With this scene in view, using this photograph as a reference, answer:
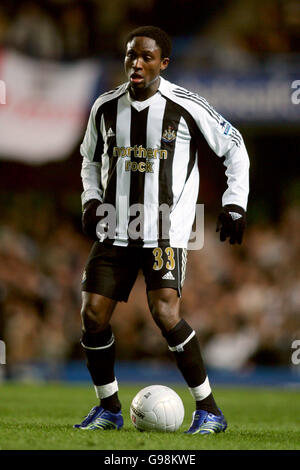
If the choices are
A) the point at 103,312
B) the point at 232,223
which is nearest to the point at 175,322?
the point at 103,312

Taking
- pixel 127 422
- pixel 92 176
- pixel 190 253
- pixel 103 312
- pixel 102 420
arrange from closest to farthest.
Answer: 1. pixel 103 312
2. pixel 102 420
3. pixel 92 176
4. pixel 127 422
5. pixel 190 253

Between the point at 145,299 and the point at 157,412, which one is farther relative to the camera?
the point at 145,299

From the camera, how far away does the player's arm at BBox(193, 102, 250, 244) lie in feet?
15.0

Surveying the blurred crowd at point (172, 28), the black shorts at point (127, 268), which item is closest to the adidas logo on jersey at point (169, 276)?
the black shorts at point (127, 268)

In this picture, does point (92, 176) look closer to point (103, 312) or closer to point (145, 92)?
point (145, 92)

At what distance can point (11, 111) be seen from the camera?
11086mm

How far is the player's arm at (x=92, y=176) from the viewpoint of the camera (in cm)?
477

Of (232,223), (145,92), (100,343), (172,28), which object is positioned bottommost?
(100,343)

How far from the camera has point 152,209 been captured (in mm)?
4617

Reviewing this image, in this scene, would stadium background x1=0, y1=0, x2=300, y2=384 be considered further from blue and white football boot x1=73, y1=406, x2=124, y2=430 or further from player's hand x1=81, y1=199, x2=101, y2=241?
player's hand x1=81, y1=199, x2=101, y2=241

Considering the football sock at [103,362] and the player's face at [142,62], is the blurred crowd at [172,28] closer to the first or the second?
the player's face at [142,62]

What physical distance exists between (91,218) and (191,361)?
0.95m

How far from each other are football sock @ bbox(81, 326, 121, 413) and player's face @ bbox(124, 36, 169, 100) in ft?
4.37

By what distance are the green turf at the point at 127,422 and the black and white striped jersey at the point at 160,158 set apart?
3.44 ft
